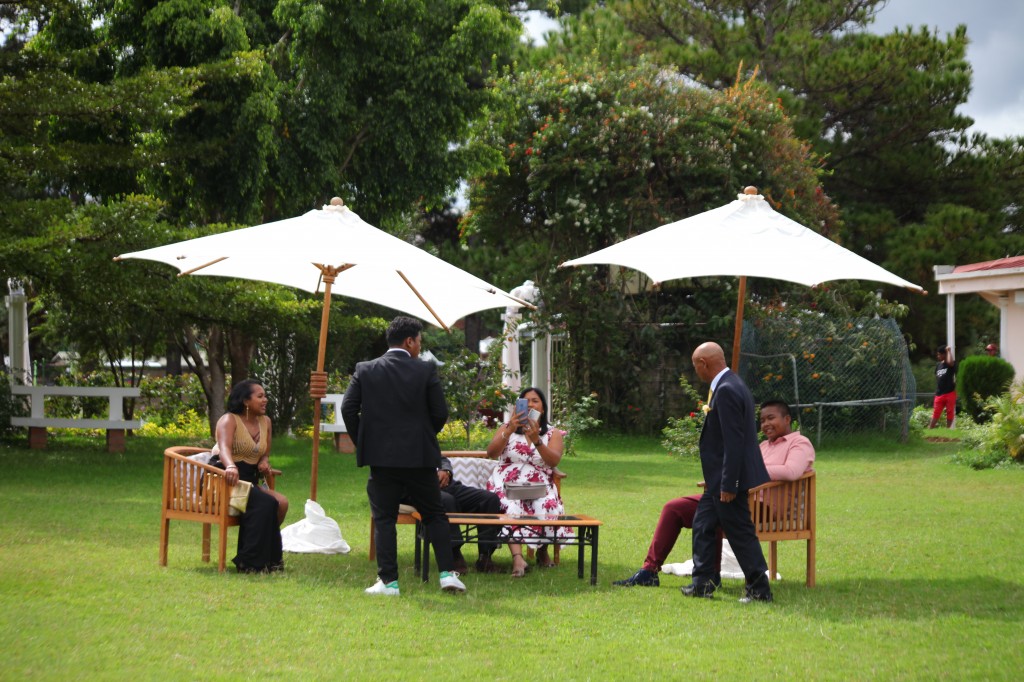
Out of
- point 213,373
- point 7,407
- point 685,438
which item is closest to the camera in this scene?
point 685,438

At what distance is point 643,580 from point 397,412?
1.91 m

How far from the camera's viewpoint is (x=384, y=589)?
7.29 meters

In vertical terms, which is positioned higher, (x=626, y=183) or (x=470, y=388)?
(x=626, y=183)

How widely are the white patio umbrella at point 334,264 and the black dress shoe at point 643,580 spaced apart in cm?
210

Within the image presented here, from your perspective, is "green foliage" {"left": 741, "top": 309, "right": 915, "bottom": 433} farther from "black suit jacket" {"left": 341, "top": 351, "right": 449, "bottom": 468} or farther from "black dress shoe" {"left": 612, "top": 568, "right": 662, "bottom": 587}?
"black suit jacket" {"left": 341, "top": 351, "right": 449, "bottom": 468}

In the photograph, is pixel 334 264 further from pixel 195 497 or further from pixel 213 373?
pixel 213 373

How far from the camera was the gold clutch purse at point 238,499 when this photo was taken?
789 cm

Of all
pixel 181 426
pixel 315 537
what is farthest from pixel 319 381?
pixel 181 426

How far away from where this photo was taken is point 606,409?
21.4 meters

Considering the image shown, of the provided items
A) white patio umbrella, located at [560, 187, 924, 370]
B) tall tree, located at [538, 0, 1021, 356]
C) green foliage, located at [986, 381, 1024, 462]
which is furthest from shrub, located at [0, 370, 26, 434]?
tall tree, located at [538, 0, 1021, 356]

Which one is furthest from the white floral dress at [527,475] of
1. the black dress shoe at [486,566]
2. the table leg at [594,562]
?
the table leg at [594,562]

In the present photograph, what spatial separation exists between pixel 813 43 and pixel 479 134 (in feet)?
48.4

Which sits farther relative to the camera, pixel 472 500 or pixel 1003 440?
pixel 1003 440

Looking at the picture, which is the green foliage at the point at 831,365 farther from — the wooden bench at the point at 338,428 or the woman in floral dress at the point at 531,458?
the woman in floral dress at the point at 531,458
